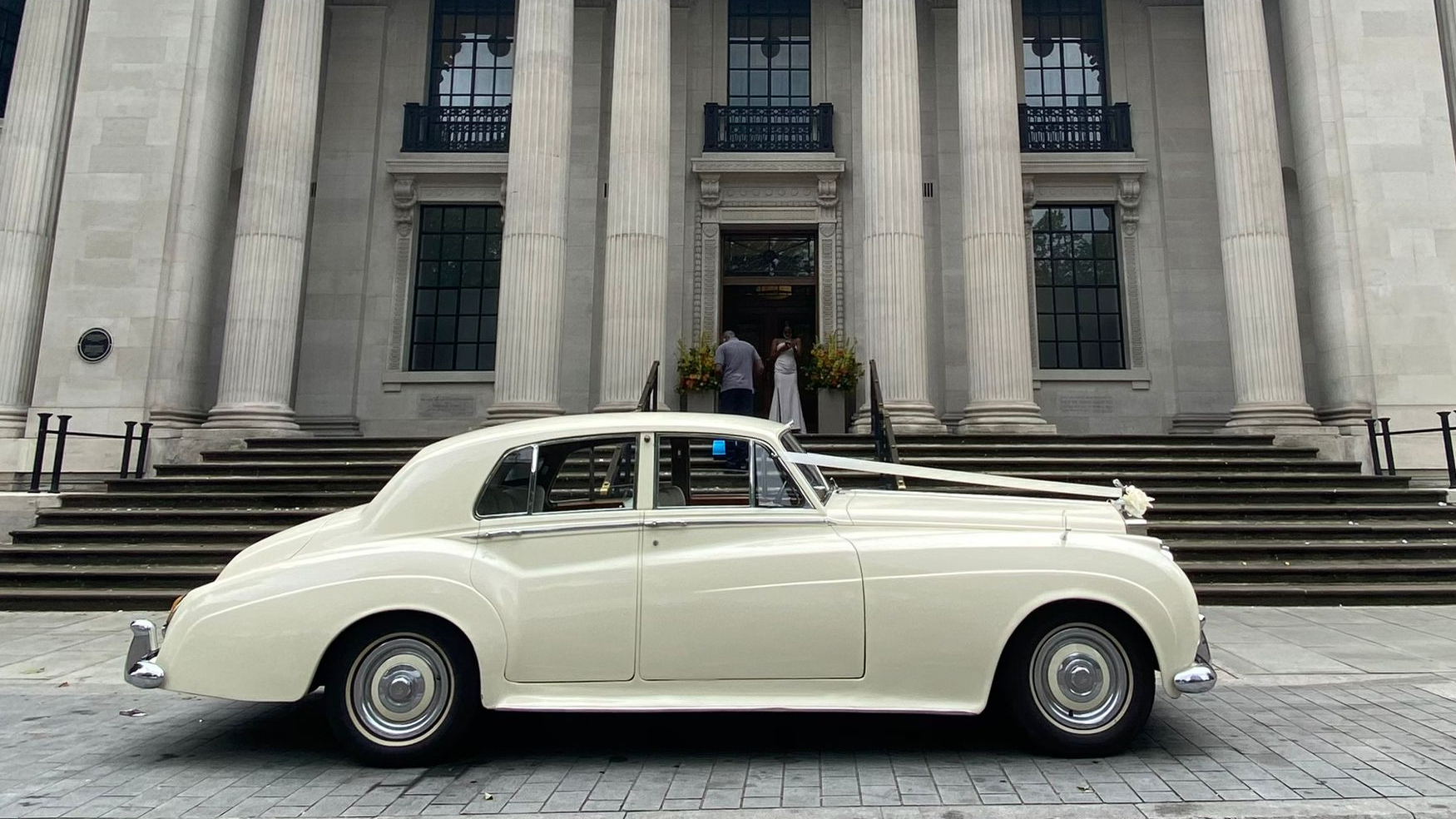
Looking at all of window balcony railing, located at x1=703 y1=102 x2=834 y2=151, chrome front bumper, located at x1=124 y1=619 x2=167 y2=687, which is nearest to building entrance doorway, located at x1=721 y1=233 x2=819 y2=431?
window balcony railing, located at x1=703 y1=102 x2=834 y2=151

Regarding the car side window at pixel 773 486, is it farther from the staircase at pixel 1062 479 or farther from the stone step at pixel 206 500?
the stone step at pixel 206 500

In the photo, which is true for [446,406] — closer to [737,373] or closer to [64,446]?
[64,446]

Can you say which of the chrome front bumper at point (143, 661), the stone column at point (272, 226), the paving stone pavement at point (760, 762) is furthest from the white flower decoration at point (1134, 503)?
the stone column at point (272, 226)

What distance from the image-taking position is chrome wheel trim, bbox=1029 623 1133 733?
12.8ft

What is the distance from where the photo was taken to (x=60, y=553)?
9156 mm

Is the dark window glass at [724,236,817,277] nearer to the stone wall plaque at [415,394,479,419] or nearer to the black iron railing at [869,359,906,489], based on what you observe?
the black iron railing at [869,359,906,489]

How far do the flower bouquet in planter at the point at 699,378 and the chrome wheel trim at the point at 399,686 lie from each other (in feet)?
32.9

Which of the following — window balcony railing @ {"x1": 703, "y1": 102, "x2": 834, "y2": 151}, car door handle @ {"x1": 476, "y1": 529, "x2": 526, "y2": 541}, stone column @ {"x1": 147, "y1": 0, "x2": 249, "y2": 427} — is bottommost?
car door handle @ {"x1": 476, "y1": 529, "x2": 526, "y2": 541}

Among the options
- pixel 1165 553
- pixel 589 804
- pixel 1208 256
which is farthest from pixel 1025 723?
pixel 1208 256

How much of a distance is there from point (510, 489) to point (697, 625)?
1.20 metres

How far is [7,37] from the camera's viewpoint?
15.8 metres

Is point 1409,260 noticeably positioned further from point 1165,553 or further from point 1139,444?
point 1165,553

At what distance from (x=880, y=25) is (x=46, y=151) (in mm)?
13868

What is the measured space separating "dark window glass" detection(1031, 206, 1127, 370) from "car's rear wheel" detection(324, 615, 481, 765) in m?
14.7
